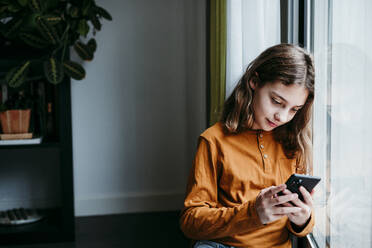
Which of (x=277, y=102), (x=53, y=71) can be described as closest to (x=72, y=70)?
(x=53, y=71)

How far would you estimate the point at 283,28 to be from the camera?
1.41 metres

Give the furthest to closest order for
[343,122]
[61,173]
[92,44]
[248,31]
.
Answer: [92,44] → [61,173] → [248,31] → [343,122]

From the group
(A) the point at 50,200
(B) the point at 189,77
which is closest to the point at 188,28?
(B) the point at 189,77

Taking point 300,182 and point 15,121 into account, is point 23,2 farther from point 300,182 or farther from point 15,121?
point 300,182

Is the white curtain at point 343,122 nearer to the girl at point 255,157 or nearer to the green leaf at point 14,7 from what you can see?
the girl at point 255,157

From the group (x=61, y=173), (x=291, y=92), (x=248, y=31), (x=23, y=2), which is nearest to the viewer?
(x=291, y=92)

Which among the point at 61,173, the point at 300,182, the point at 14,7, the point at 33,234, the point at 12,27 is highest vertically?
the point at 14,7

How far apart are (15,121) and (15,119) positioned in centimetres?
1

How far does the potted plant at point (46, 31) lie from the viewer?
1999mm

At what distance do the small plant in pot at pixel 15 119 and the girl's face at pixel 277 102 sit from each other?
1487 millimetres

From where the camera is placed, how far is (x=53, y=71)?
81.3 inches

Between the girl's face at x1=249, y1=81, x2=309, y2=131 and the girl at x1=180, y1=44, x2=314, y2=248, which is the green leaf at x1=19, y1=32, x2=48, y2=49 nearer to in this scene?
Answer: the girl at x1=180, y1=44, x2=314, y2=248

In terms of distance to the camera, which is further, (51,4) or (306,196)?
(51,4)

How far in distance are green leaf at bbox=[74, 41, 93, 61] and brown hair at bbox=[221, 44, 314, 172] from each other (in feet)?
4.18
